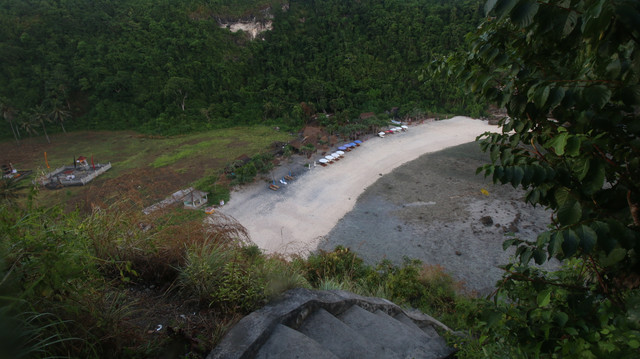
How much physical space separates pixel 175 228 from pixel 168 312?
1160 mm

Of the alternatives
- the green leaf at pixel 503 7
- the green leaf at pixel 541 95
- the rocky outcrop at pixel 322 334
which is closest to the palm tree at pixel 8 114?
the rocky outcrop at pixel 322 334

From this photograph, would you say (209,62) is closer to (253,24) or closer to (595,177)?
(253,24)

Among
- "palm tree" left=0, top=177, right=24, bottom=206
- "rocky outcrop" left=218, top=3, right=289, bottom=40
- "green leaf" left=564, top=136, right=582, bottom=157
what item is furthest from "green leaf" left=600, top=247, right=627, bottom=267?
"rocky outcrop" left=218, top=3, right=289, bottom=40

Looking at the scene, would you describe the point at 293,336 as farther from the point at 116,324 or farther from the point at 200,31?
the point at 200,31

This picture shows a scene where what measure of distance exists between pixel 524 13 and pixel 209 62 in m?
39.0

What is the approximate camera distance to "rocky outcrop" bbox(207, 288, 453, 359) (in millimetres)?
2402

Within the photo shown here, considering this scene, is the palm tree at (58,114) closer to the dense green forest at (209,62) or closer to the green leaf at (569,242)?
the dense green forest at (209,62)

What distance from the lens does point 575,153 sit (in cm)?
134

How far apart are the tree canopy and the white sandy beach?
7.48 metres

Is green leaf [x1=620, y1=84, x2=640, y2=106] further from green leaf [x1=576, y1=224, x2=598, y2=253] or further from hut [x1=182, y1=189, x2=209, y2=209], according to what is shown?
hut [x1=182, y1=189, x2=209, y2=209]

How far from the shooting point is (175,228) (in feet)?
12.1

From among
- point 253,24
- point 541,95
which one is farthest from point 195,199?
point 253,24

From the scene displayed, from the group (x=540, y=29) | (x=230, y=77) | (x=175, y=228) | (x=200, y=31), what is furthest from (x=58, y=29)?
(x=540, y=29)

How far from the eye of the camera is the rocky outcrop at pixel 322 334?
2.40 metres
